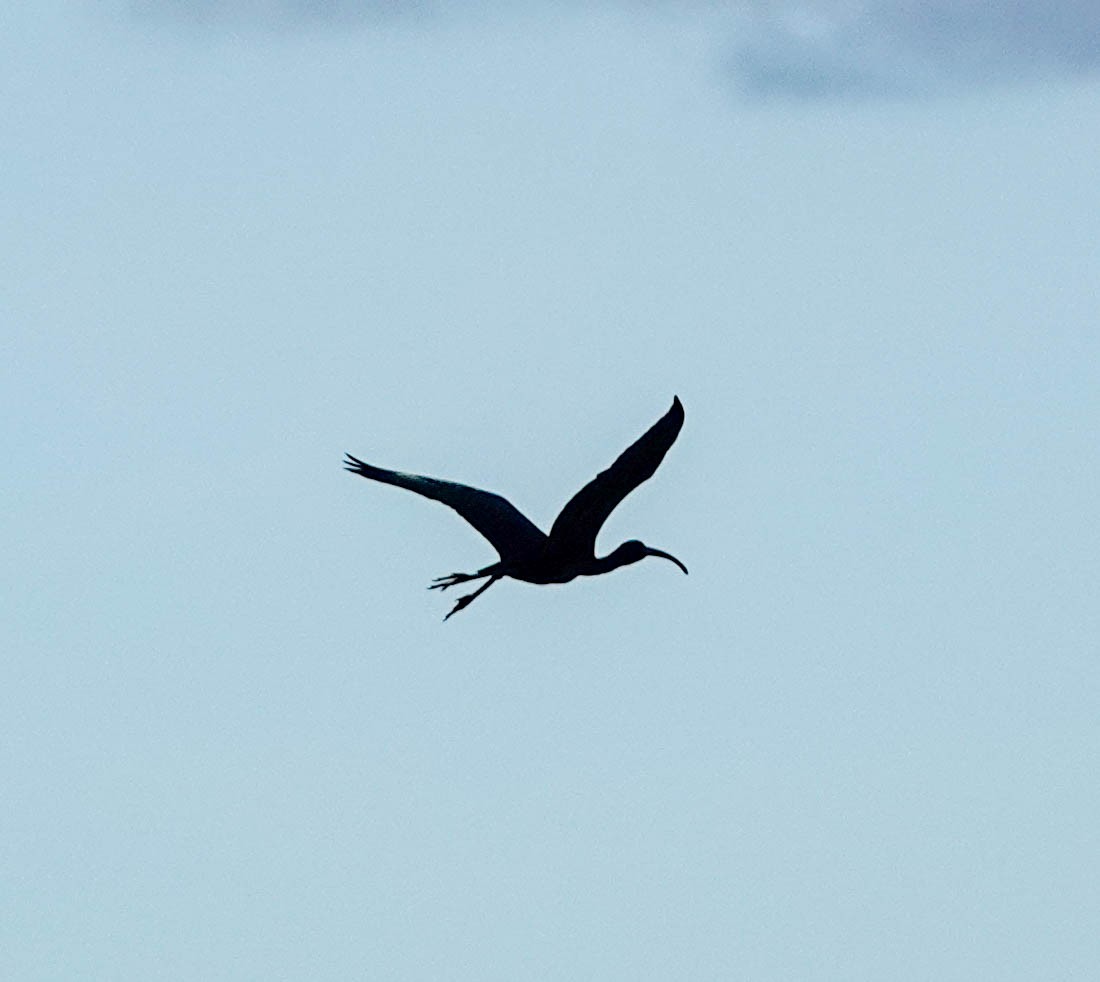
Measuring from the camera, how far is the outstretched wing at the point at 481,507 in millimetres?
67250

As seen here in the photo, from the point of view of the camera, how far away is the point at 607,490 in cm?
6384

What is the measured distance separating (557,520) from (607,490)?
1146 mm

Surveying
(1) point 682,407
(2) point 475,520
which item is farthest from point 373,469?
(1) point 682,407

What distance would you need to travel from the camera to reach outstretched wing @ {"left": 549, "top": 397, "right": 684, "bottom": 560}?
204 feet

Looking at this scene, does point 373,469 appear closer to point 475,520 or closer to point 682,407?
point 475,520

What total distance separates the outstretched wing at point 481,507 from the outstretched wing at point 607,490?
1.48 meters

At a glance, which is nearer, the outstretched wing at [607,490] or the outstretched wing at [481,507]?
the outstretched wing at [607,490]

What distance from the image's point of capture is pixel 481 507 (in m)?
67.9

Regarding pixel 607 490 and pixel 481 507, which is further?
pixel 481 507

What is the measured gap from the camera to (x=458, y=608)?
64750 mm

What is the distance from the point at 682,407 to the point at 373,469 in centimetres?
795

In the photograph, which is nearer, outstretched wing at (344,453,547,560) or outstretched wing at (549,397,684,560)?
outstretched wing at (549,397,684,560)

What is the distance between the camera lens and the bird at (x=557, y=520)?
62.7m

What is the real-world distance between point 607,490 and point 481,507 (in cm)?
456
